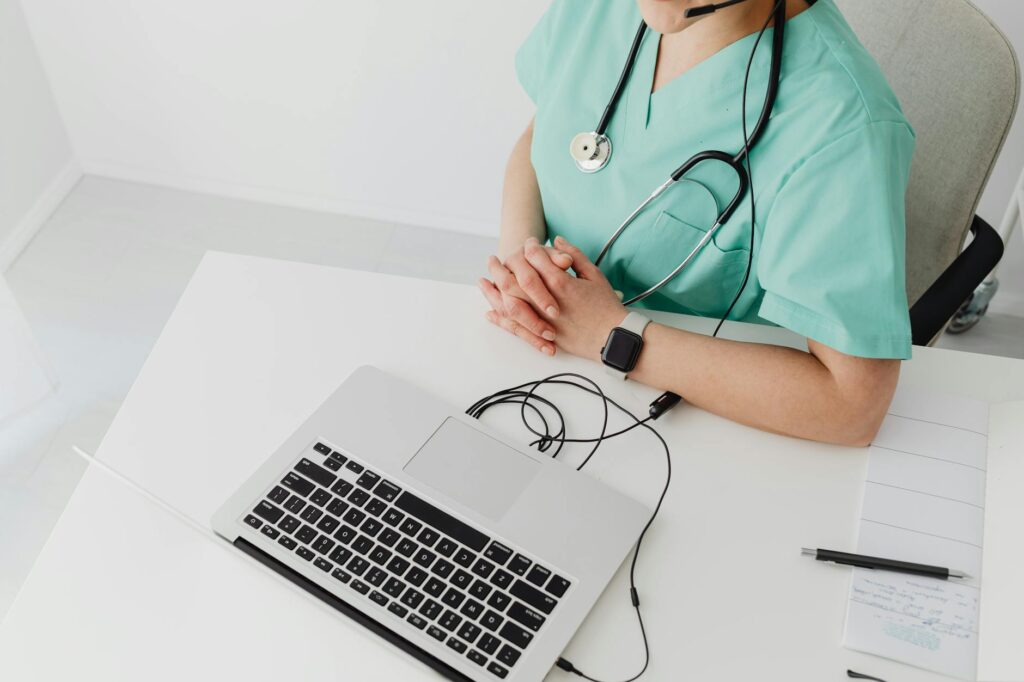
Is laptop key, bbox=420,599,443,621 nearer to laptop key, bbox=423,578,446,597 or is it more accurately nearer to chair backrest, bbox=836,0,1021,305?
laptop key, bbox=423,578,446,597

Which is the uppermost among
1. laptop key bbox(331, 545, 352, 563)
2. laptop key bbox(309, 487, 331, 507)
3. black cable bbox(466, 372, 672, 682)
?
black cable bbox(466, 372, 672, 682)

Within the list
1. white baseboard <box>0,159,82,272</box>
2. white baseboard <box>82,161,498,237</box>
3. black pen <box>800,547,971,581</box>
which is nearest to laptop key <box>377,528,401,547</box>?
black pen <box>800,547,971,581</box>

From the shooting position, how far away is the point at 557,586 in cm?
83

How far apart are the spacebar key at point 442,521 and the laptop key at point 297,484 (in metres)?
0.09

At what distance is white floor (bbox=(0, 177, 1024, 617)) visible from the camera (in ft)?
5.93

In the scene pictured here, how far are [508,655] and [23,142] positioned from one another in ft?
6.91

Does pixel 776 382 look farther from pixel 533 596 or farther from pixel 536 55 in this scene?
pixel 536 55

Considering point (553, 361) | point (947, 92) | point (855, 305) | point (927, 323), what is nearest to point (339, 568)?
point (553, 361)

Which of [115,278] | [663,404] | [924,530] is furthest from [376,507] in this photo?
[115,278]

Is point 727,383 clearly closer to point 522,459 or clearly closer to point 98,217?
point 522,459

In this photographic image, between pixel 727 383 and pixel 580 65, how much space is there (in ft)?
1.54

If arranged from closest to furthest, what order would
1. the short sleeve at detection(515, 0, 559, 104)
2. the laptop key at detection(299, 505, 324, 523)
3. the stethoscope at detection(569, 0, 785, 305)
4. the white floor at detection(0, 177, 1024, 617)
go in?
the laptop key at detection(299, 505, 324, 523) → the stethoscope at detection(569, 0, 785, 305) → the short sleeve at detection(515, 0, 559, 104) → the white floor at detection(0, 177, 1024, 617)

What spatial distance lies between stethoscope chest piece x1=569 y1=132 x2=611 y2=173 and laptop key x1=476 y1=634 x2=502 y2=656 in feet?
1.97

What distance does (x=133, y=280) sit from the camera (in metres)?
2.22
